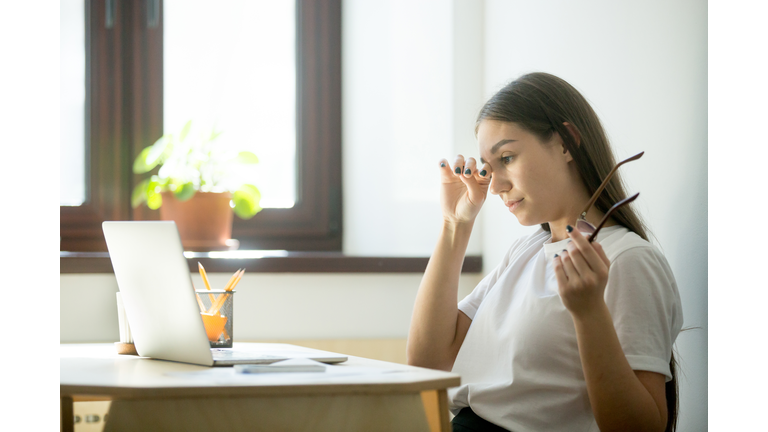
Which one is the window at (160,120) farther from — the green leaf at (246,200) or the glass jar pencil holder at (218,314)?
the glass jar pencil holder at (218,314)

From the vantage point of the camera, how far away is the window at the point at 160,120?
2.14 meters

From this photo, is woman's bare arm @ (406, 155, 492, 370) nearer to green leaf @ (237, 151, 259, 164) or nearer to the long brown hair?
the long brown hair

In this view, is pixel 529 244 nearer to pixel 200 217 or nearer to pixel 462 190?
pixel 462 190

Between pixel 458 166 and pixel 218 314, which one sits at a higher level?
pixel 458 166

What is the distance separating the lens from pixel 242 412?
76cm

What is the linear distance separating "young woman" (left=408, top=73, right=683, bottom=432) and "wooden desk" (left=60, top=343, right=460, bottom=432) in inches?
10.8

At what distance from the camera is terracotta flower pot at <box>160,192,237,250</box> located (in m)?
2.06

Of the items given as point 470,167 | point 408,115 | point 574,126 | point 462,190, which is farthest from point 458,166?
point 408,115

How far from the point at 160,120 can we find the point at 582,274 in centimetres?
170

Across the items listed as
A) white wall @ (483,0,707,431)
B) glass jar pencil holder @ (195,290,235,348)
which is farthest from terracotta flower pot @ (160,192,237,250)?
white wall @ (483,0,707,431)

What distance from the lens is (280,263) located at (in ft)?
6.46

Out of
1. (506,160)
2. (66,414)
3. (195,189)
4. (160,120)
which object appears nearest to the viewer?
(66,414)

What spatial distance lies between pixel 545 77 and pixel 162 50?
146cm

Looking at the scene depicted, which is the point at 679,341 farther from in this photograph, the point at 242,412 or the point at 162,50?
the point at 162,50
